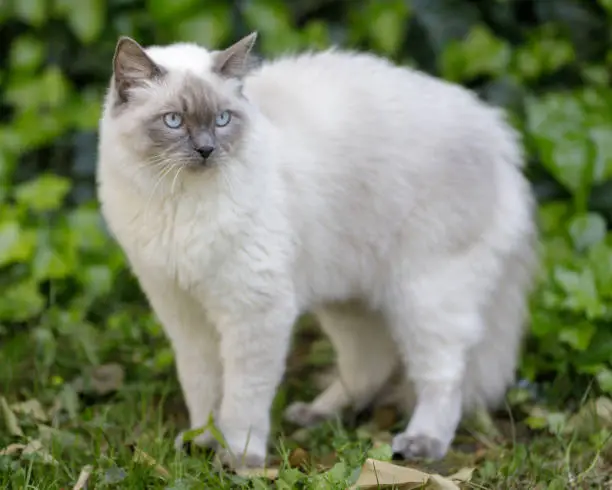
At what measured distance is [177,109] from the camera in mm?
2799

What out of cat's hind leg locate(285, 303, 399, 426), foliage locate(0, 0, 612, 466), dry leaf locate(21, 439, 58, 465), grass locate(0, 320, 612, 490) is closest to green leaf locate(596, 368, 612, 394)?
grass locate(0, 320, 612, 490)

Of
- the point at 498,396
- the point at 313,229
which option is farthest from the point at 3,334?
the point at 498,396

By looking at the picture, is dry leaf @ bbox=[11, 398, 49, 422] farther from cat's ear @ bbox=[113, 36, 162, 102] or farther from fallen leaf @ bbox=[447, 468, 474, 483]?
fallen leaf @ bbox=[447, 468, 474, 483]

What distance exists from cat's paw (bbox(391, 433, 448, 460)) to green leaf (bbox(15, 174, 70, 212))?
6.15ft

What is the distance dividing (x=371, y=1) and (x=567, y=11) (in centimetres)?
79

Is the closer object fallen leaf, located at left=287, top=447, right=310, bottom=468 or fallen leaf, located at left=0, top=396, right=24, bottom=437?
fallen leaf, located at left=287, top=447, right=310, bottom=468

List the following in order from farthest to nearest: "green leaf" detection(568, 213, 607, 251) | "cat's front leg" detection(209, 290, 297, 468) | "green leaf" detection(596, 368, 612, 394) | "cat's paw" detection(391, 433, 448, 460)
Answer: "green leaf" detection(568, 213, 607, 251)
"green leaf" detection(596, 368, 612, 394)
"cat's paw" detection(391, 433, 448, 460)
"cat's front leg" detection(209, 290, 297, 468)

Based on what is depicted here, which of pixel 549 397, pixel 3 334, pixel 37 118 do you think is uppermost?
pixel 37 118

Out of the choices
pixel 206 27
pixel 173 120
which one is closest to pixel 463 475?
pixel 173 120

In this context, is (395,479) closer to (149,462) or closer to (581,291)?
(149,462)

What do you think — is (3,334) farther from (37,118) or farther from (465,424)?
(465,424)

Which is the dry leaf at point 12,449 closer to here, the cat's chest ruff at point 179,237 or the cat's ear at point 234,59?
the cat's chest ruff at point 179,237

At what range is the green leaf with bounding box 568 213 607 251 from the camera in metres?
4.02

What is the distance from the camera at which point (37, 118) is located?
14.8 feet
